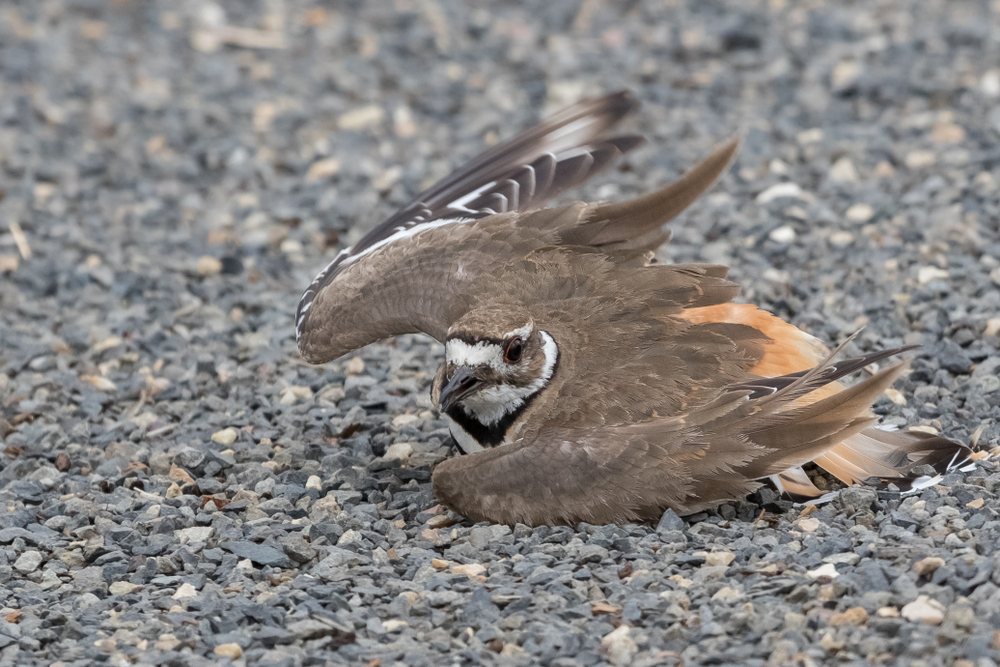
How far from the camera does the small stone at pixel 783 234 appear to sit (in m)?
7.38

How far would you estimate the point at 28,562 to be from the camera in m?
4.79

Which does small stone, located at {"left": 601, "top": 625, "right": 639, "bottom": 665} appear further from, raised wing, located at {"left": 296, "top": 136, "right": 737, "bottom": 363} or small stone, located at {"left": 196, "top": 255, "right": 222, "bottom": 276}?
small stone, located at {"left": 196, "top": 255, "right": 222, "bottom": 276}

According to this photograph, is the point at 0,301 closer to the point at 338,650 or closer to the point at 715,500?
the point at 338,650

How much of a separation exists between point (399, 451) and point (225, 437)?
34.7 inches

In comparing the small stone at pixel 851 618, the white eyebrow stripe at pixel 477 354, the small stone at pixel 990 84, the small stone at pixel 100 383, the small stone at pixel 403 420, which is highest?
the small stone at pixel 990 84

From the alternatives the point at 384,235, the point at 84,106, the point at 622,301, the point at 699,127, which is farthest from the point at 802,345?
the point at 84,106

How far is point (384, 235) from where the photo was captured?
6227 mm

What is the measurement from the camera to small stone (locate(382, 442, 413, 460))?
18.5 ft

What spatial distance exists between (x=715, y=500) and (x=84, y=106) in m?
7.20

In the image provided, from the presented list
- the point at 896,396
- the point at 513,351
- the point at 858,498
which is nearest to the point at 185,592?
the point at 513,351

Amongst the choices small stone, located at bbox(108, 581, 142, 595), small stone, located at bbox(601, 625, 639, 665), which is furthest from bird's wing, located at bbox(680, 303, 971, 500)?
small stone, located at bbox(108, 581, 142, 595)

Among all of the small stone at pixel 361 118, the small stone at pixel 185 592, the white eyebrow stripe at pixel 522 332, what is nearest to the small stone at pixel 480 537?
the white eyebrow stripe at pixel 522 332

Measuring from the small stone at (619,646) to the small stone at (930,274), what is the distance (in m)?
3.48

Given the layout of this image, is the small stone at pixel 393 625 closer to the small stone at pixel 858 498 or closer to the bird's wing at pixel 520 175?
the small stone at pixel 858 498
